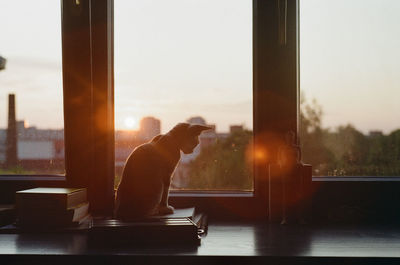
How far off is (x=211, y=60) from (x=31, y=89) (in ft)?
2.37

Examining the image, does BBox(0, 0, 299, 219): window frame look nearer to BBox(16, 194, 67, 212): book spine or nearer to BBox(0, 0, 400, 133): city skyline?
BBox(0, 0, 400, 133): city skyline

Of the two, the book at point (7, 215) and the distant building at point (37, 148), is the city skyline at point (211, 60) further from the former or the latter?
the book at point (7, 215)

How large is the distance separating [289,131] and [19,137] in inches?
41.7

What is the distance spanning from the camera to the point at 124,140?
5.15ft

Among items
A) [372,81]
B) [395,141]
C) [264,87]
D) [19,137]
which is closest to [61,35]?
[19,137]

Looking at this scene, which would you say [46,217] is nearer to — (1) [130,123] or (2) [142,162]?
(2) [142,162]

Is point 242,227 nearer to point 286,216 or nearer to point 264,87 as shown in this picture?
point 286,216

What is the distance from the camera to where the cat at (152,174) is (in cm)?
126

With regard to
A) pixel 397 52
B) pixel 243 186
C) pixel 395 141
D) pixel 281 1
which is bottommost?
pixel 243 186

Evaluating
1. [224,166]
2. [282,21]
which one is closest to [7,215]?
[224,166]

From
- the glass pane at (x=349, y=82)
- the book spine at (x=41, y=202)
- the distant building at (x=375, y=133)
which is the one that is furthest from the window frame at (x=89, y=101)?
the distant building at (x=375, y=133)

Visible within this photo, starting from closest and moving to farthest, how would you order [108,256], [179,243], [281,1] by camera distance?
[108,256] → [179,243] → [281,1]

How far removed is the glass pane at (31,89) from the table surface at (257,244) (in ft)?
1.49

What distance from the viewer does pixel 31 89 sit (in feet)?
5.26
